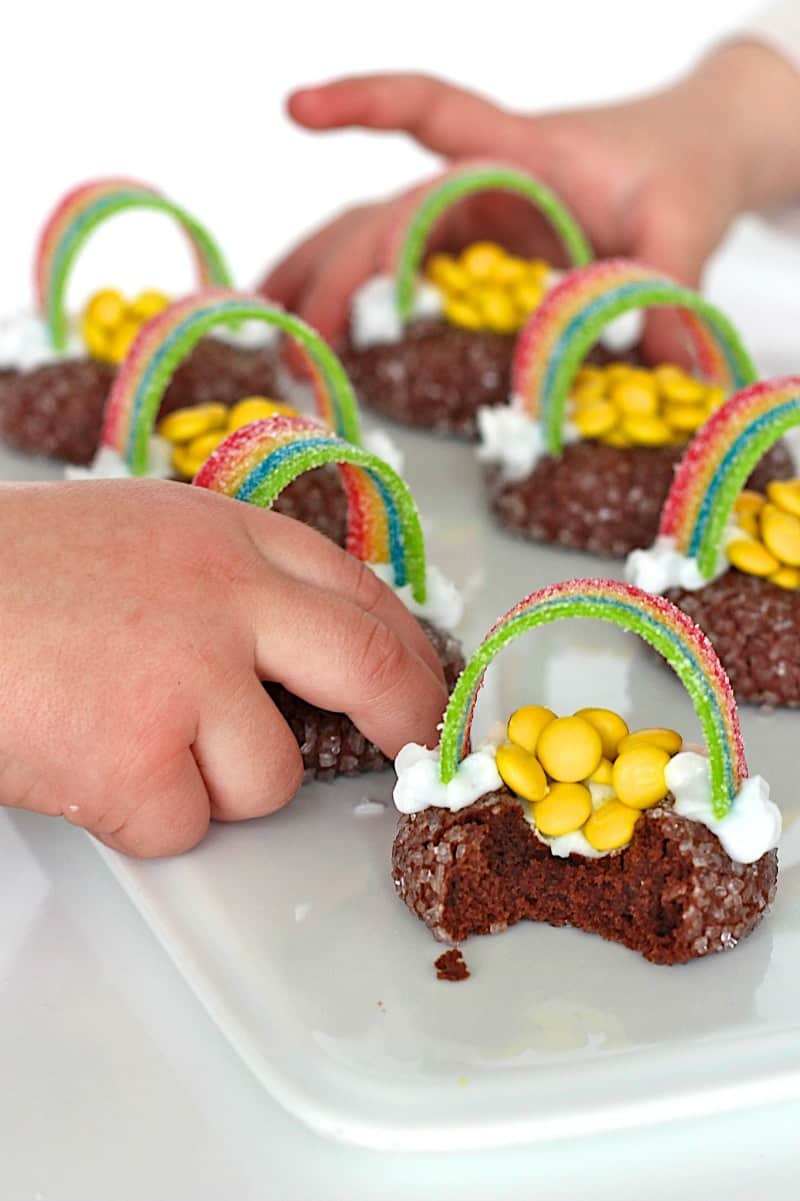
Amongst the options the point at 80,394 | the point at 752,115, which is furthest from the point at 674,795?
the point at 752,115

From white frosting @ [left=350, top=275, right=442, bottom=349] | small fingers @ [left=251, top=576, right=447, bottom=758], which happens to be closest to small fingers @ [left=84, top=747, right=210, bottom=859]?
small fingers @ [left=251, top=576, right=447, bottom=758]

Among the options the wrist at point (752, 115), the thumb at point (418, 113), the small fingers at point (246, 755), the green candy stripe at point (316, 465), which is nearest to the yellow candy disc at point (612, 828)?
the small fingers at point (246, 755)

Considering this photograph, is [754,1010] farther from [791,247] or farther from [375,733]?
[791,247]

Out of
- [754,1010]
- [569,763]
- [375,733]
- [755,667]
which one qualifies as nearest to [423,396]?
[755,667]

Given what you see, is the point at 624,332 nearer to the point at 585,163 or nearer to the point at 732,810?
the point at 585,163

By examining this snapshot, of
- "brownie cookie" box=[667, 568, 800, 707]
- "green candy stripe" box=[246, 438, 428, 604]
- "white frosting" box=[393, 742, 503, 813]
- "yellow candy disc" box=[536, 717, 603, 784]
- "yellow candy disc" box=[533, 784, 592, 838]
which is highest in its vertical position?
"green candy stripe" box=[246, 438, 428, 604]

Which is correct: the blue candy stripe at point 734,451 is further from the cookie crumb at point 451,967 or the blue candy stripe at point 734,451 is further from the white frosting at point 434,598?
the cookie crumb at point 451,967

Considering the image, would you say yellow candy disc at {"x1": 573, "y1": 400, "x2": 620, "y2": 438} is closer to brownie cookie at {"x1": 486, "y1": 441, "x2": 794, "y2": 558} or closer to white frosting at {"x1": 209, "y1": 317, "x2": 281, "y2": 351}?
brownie cookie at {"x1": 486, "y1": 441, "x2": 794, "y2": 558}
